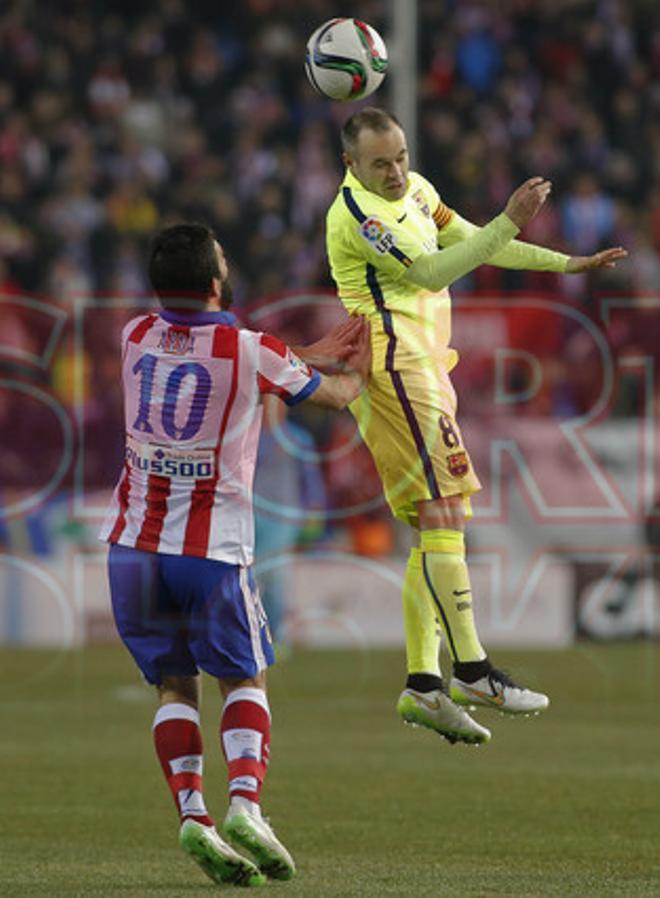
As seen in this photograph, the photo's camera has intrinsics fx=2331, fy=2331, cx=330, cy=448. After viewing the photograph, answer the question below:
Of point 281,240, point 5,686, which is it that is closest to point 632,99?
point 281,240

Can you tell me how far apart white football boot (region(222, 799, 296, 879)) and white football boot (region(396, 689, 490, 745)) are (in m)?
1.22

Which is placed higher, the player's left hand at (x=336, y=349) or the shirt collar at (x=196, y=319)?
the shirt collar at (x=196, y=319)

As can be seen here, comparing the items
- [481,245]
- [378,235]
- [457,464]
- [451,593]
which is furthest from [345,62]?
[451,593]

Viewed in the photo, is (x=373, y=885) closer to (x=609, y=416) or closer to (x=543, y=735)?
(x=543, y=735)

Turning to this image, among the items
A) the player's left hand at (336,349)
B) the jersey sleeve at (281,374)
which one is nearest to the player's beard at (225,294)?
the jersey sleeve at (281,374)

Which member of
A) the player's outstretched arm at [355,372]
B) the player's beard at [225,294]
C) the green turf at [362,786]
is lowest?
the green turf at [362,786]

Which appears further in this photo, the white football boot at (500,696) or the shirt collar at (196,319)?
the white football boot at (500,696)

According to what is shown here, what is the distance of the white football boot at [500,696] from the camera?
9000mm

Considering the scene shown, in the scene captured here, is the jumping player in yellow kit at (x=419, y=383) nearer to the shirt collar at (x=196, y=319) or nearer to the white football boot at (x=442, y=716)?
the white football boot at (x=442, y=716)

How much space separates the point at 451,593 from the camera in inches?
363

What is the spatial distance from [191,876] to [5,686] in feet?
24.1

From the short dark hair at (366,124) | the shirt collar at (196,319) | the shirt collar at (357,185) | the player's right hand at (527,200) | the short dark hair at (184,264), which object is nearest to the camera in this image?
the short dark hair at (184,264)

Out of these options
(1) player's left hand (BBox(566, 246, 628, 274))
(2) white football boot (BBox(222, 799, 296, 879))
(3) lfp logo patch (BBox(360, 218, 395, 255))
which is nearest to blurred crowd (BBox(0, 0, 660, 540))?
(1) player's left hand (BBox(566, 246, 628, 274))

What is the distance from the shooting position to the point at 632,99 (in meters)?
23.6
